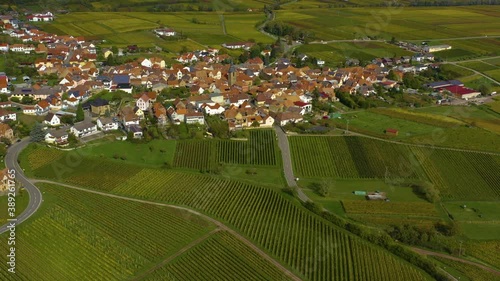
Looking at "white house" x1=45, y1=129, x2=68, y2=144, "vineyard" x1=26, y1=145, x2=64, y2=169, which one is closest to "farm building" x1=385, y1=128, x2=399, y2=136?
"vineyard" x1=26, y1=145, x2=64, y2=169

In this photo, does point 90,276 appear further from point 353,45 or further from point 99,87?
point 353,45

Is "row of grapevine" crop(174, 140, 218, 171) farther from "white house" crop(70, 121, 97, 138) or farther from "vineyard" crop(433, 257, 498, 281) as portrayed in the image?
"vineyard" crop(433, 257, 498, 281)

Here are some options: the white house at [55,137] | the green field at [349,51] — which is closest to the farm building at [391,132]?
the white house at [55,137]

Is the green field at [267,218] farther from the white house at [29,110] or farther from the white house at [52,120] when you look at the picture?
the white house at [29,110]

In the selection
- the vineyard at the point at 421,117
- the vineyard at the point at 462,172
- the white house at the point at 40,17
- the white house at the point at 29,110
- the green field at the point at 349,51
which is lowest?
the vineyard at the point at 462,172

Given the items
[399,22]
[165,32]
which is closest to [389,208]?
[165,32]

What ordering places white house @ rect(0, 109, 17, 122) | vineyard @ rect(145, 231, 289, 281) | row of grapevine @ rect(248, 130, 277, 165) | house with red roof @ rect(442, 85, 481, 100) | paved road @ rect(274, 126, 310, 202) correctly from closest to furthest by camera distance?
vineyard @ rect(145, 231, 289, 281), paved road @ rect(274, 126, 310, 202), row of grapevine @ rect(248, 130, 277, 165), white house @ rect(0, 109, 17, 122), house with red roof @ rect(442, 85, 481, 100)
